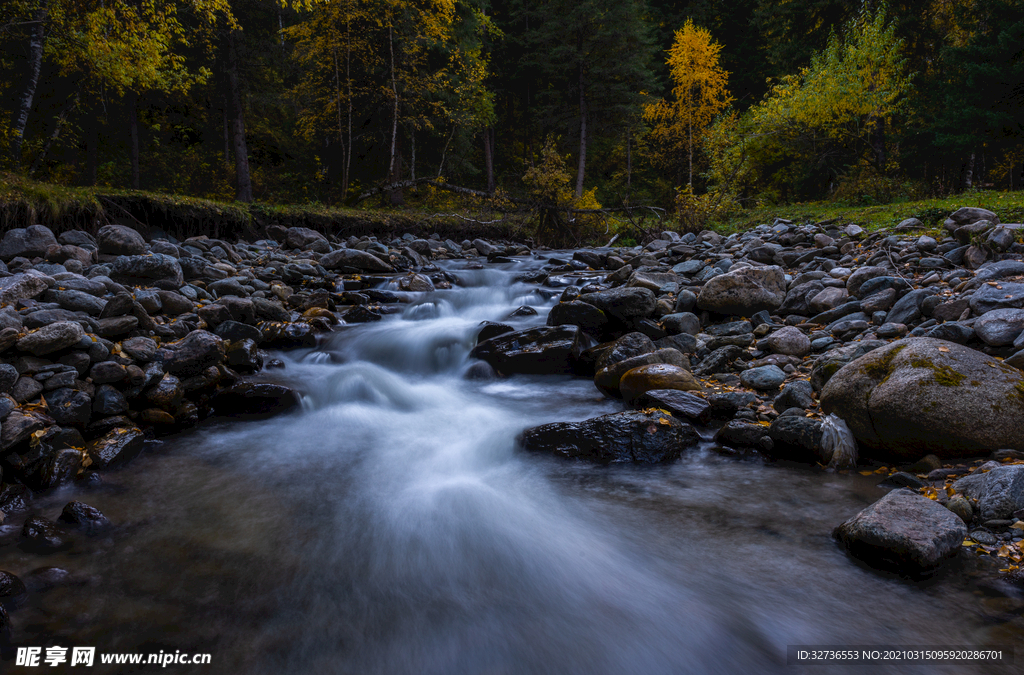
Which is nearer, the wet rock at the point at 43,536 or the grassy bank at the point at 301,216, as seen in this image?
the wet rock at the point at 43,536

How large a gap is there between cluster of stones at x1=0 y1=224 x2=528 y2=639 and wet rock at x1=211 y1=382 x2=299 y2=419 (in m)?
0.01

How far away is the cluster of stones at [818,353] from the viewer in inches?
146

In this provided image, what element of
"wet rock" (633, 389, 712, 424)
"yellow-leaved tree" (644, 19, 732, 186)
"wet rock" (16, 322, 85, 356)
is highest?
"yellow-leaved tree" (644, 19, 732, 186)

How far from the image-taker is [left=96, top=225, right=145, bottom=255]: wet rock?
7.87 m

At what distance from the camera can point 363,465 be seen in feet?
15.7

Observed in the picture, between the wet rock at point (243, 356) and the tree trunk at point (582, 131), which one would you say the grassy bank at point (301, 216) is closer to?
the wet rock at point (243, 356)

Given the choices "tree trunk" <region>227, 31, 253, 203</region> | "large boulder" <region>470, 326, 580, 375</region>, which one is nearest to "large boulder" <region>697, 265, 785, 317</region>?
"large boulder" <region>470, 326, 580, 375</region>

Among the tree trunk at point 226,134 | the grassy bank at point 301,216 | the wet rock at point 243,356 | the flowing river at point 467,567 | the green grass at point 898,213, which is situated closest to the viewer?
the flowing river at point 467,567

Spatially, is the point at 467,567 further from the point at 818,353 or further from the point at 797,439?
the point at 818,353

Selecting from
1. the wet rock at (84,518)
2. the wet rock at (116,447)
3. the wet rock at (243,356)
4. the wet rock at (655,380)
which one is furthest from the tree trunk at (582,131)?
the wet rock at (84,518)

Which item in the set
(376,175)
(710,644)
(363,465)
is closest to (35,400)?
(363,465)

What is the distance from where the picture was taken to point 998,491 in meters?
3.02

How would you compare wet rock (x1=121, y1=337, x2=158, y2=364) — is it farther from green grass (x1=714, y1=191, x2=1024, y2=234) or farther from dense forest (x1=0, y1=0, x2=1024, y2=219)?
green grass (x1=714, y1=191, x2=1024, y2=234)

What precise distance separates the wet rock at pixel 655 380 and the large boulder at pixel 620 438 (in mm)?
626
